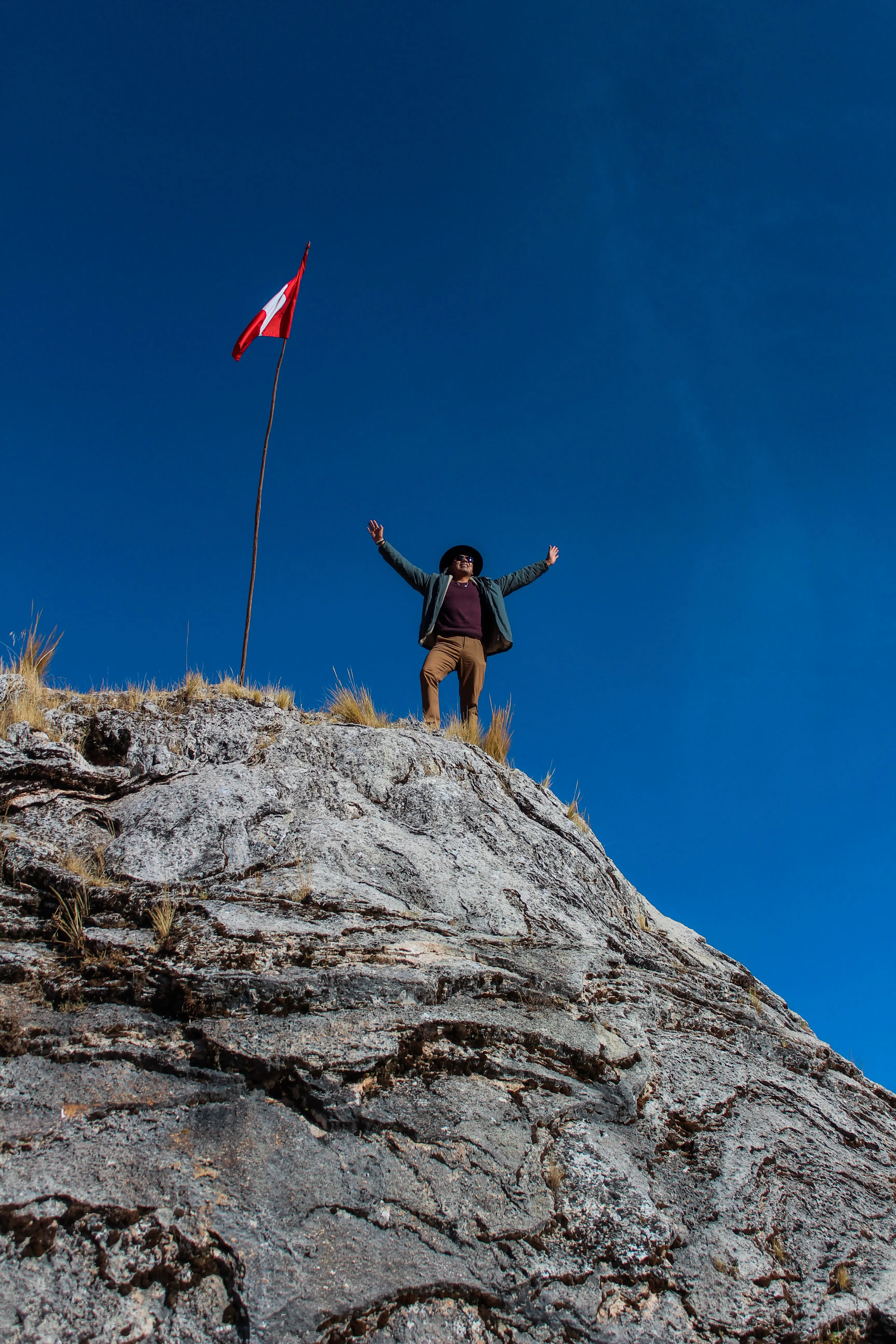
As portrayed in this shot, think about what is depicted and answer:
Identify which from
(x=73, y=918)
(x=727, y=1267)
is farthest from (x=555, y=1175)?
(x=73, y=918)

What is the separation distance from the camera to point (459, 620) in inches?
303

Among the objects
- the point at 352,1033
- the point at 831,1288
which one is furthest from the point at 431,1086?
the point at 831,1288

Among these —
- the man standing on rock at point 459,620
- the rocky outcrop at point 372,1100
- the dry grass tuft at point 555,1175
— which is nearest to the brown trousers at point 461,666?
the man standing on rock at point 459,620

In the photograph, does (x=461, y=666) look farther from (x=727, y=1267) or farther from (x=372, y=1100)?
(x=727, y=1267)

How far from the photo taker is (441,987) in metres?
3.48

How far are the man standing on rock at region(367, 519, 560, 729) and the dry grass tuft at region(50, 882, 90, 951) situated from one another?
3.77 m

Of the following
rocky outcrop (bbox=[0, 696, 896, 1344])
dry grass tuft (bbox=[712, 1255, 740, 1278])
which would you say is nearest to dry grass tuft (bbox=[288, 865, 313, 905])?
rocky outcrop (bbox=[0, 696, 896, 1344])

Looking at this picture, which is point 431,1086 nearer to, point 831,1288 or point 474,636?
point 831,1288

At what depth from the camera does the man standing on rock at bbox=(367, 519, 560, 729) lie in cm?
745

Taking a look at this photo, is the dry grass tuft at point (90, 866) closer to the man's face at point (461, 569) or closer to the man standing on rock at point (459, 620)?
the man standing on rock at point (459, 620)

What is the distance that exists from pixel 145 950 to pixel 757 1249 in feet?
8.30

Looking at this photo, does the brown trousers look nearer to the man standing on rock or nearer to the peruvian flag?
the man standing on rock

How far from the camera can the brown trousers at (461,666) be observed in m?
7.34

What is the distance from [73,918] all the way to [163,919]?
0.40 metres
